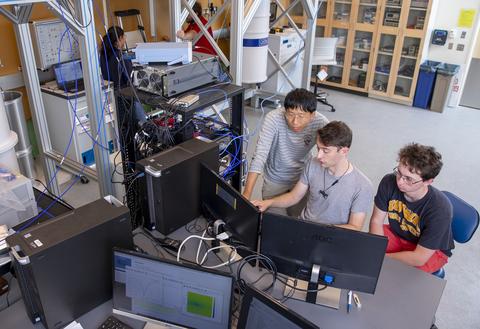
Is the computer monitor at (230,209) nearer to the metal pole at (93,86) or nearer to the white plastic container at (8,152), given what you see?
the metal pole at (93,86)

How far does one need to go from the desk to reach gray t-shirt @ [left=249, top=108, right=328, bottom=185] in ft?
2.67

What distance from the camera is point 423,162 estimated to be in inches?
72.4

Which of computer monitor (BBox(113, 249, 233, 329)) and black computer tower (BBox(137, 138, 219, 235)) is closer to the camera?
computer monitor (BBox(113, 249, 233, 329))

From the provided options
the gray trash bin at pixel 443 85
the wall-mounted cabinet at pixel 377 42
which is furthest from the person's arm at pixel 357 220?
the wall-mounted cabinet at pixel 377 42

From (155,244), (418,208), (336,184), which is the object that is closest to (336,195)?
(336,184)

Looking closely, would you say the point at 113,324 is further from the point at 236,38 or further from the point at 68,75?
the point at 68,75

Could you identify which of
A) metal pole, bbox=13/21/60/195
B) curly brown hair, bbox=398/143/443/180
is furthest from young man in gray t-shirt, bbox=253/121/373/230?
metal pole, bbox=13/21/60/195

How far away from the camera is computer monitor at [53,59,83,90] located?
3682 mm

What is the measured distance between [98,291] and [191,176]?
67 cm

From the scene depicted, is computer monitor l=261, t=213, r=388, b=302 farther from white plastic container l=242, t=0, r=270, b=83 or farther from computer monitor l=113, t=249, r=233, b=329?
white plastic container l=242, t=0, r=270, b=83

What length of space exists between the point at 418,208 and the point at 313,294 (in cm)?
Result: 70

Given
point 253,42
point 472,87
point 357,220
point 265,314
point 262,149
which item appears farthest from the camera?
point 472,87

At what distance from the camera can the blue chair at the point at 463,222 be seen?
2.08 m

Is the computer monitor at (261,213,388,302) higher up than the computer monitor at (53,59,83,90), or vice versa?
the computer monitor at (53,59,83,90)
